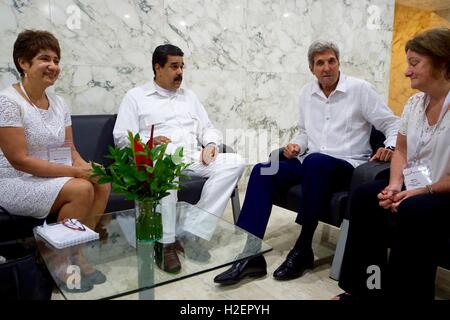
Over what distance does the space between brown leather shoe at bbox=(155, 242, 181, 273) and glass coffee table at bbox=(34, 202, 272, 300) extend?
0.06 feet

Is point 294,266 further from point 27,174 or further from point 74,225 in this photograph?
point 27,174

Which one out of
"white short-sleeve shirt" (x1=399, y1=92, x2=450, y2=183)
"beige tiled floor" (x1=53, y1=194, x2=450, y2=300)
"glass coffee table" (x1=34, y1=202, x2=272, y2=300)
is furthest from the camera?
"beige tiled floor" (x1=53, y1=194, x2=450, y2=300)

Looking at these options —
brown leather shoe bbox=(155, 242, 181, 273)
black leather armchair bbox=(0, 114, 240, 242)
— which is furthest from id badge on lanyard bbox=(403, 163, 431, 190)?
black leather armchair bbox=(0, 114, 240, 242)

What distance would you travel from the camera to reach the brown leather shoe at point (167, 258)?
1.46 m

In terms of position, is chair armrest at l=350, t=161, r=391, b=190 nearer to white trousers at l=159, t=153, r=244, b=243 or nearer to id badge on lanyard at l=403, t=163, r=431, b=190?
id badge on lanyard at l=403, t=163, r=431, b=190

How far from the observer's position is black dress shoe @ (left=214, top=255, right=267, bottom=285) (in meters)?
2.08

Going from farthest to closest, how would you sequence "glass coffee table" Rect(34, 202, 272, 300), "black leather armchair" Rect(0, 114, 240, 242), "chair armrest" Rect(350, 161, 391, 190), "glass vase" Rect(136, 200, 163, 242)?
"black leather armchair" Rect(0, 114, 240, 242)
"chair armrest" Rect(350, 161, 391, 190)
"glass vase" Rect(136, 200, 163, 242)
"glass coffee table" Rect(34, 202, 272, 300)

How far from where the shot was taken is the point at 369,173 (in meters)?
2.10

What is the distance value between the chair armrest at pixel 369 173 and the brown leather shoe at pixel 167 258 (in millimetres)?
1062

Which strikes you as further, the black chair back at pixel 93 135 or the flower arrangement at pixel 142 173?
the black chair back at pixel 93 135

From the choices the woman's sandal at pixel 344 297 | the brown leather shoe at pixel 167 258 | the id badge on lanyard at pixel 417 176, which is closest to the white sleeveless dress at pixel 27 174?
the brown leather shoe at pixel 167 258

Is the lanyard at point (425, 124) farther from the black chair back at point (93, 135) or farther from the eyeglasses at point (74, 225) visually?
the black chair back at point (93, 135)

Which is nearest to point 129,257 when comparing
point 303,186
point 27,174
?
point 27,174

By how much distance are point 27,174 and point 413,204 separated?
76.6 inches
